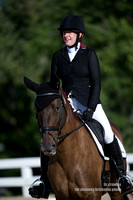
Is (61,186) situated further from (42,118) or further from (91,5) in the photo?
(91,5)

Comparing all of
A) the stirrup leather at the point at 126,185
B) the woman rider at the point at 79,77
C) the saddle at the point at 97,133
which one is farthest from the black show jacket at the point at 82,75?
the stirrup leather at the point at 126,185

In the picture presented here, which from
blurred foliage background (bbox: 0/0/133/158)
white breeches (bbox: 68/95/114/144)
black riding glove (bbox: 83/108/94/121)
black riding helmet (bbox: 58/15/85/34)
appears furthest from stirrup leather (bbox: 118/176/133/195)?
blurred foliage background (bbox: 0/0/133/158)

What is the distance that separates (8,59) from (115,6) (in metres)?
6.05

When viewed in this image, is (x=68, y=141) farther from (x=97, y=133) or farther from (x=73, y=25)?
(x=73, y=25)

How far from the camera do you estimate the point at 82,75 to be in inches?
202

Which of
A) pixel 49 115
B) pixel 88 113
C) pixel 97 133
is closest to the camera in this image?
pixel 49 115

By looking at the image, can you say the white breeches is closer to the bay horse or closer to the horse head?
the bay horse

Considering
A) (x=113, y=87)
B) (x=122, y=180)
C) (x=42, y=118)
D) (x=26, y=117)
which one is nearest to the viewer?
(x=42, y=118)

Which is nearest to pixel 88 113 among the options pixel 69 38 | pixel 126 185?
pixel 69 38

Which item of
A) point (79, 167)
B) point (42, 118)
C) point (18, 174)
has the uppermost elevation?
point (42, 118)

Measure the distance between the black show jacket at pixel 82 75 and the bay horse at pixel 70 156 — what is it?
378 millimetres

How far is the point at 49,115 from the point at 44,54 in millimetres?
14930

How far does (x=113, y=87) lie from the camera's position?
54.6ft

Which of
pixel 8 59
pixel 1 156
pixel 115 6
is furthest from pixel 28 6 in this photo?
pixel 1 156
